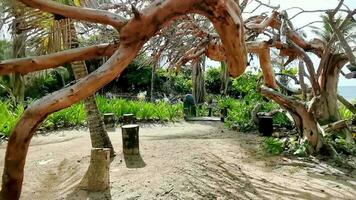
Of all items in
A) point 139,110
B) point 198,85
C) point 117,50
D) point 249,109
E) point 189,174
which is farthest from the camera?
point 198,85

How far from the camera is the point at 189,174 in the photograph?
5426 mm

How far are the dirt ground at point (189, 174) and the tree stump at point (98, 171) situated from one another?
0.37ft

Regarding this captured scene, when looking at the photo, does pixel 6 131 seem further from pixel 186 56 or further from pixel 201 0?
pixel 201 0

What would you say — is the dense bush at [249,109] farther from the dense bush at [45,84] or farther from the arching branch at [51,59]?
the dense bush at [45,84]

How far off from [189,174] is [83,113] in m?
8.54

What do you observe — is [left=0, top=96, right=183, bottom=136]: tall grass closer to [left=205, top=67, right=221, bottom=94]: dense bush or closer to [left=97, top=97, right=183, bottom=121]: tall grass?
[left=97, top=97, right=183, bottom=121]: tall grass

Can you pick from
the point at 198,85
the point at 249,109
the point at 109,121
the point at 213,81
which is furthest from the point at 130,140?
the point at 213,81

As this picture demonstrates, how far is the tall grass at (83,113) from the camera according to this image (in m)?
11.6

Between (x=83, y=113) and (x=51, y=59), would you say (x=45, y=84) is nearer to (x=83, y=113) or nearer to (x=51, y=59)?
(x=83, y=113)

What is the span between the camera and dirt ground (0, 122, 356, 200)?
491 cm

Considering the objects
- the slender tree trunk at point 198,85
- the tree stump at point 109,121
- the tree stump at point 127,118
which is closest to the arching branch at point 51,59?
the tree stump at point 109,121

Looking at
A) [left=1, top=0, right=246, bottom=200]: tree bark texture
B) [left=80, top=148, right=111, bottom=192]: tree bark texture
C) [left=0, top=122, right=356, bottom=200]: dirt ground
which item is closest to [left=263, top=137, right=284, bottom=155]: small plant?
[left=0, top=122, right=356, bottom=200]: dirt ground

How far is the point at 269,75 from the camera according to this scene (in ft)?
25.9

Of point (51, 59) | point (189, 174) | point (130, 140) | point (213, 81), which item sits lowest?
point (189, 174)
